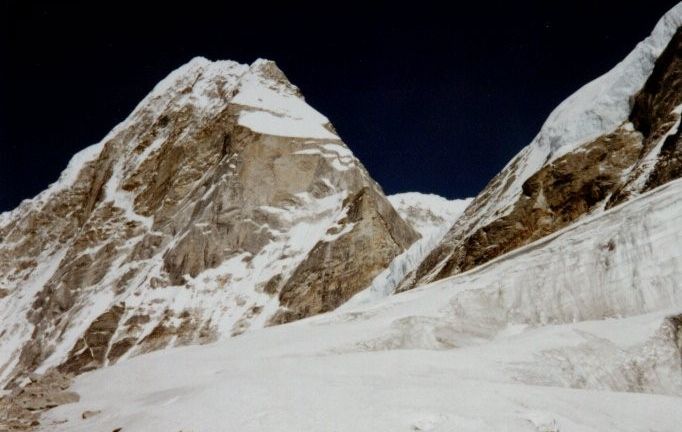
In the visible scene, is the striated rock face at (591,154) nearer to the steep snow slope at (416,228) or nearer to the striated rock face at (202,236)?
the steep snow slope at (416,228)

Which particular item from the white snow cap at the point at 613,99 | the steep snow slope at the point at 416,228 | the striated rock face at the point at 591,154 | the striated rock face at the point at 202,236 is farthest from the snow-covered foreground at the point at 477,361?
the striated rock face at the point at 202,236

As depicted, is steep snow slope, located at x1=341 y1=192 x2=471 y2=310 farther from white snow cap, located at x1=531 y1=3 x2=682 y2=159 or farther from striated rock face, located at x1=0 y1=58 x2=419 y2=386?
white snow cap, located at x1=531 y1=3 x2=682 y2=159

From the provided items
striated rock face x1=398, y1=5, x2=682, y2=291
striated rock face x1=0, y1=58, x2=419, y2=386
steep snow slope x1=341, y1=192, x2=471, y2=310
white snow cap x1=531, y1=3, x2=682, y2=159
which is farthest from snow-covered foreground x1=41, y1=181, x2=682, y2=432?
Result: striated rock face x1=0, y1=58, x2=419, y2=386

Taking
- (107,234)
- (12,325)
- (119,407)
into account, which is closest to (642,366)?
(119,407)

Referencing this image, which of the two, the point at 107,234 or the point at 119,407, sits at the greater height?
the point at 107,234

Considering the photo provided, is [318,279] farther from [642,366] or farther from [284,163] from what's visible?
[642,366]

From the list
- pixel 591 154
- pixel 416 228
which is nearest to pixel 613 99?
pixel 591 154
